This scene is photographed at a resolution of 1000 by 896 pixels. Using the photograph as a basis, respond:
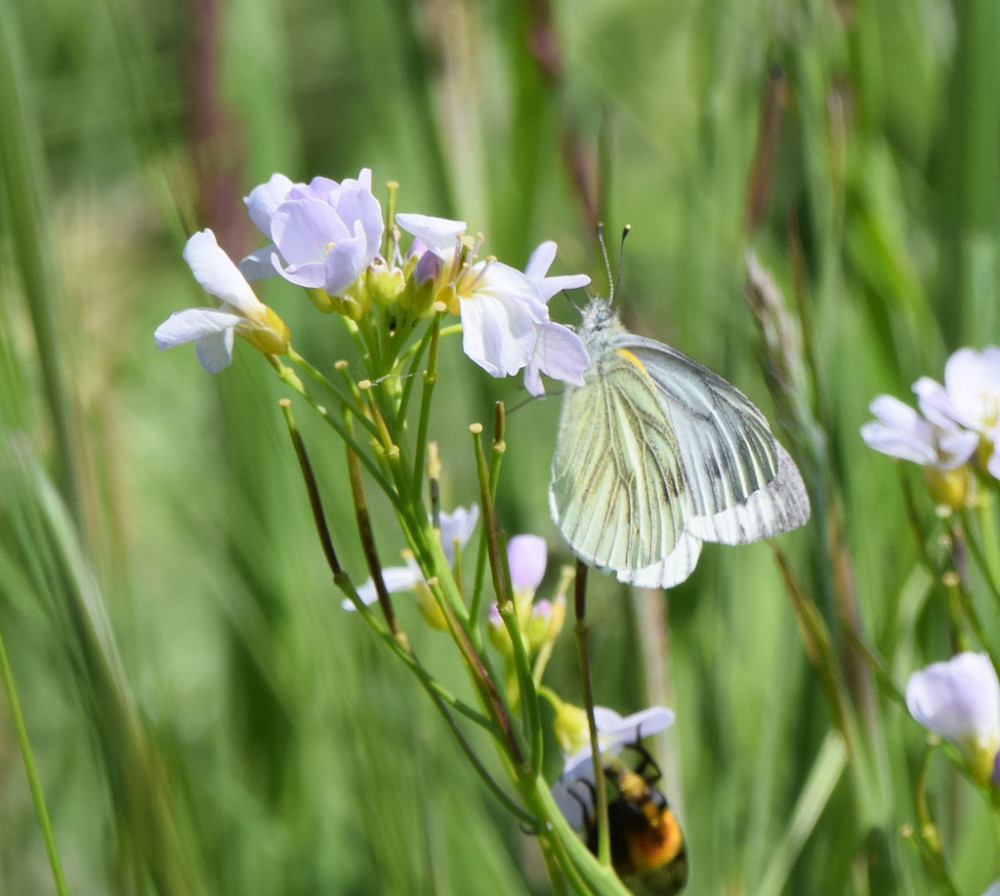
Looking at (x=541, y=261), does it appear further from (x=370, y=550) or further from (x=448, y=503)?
(x=448, y=503)

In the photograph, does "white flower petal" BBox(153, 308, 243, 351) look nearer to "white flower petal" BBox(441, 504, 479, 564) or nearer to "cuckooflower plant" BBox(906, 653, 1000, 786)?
"white flower petal" BBox(441, 504, 479, 564)

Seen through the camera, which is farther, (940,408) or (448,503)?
(448,503)

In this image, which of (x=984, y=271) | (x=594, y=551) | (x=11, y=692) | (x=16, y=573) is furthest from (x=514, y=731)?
(x=984, y=271)

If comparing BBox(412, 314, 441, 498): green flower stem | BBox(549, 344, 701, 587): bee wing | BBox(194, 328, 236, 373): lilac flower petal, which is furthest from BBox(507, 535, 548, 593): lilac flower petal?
BBox(194, 328, 236, 373): lilac flower petal

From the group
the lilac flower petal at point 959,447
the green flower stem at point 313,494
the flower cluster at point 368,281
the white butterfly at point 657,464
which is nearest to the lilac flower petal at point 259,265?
the flower cluster at point 368,281

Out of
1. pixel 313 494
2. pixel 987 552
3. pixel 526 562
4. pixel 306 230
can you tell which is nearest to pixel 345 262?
pixel 306 230

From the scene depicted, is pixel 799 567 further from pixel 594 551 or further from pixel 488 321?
pixel 488 321

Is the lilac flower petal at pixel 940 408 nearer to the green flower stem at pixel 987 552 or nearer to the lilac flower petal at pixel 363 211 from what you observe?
the green flower stem at pixel 987 552
